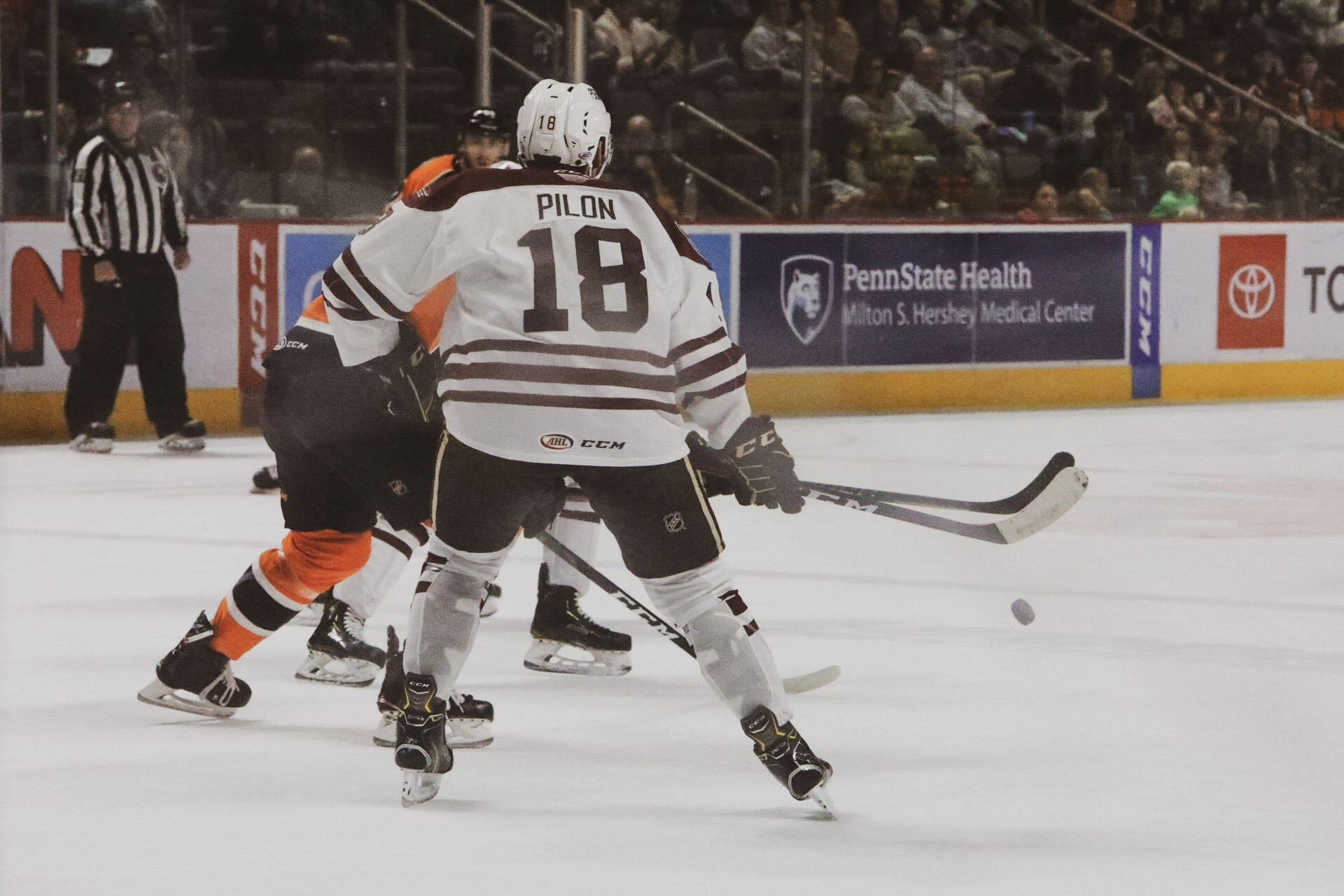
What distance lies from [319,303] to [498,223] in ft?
3.30

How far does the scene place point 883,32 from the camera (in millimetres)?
11000

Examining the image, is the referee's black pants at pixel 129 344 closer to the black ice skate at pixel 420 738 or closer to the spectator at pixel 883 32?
the spectator at pixel 883 32

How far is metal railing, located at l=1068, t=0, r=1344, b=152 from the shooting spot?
11719 millimetres

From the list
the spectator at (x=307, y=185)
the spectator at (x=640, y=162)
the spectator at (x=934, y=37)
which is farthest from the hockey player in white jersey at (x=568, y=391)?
the spectator at (x=934, y=37)

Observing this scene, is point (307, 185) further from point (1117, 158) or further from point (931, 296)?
point (1117, 158)

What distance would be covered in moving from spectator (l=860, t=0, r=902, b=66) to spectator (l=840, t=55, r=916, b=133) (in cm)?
10

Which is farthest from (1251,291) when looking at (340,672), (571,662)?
(340,672)

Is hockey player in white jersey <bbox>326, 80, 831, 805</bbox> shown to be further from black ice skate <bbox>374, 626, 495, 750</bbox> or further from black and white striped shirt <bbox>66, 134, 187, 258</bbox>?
black and white striped shirt <bbox>66, 134, 187, 258</bbox>

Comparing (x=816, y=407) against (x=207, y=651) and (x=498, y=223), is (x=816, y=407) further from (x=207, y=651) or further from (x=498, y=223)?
(x=498, y=223)

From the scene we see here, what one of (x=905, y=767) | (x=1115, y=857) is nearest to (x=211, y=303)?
(x=905, y=767)

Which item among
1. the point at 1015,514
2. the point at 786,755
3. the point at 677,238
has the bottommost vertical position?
the point at 786,755

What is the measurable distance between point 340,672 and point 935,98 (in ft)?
24.3

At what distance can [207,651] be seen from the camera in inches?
148

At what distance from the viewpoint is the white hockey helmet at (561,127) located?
10.2ft
